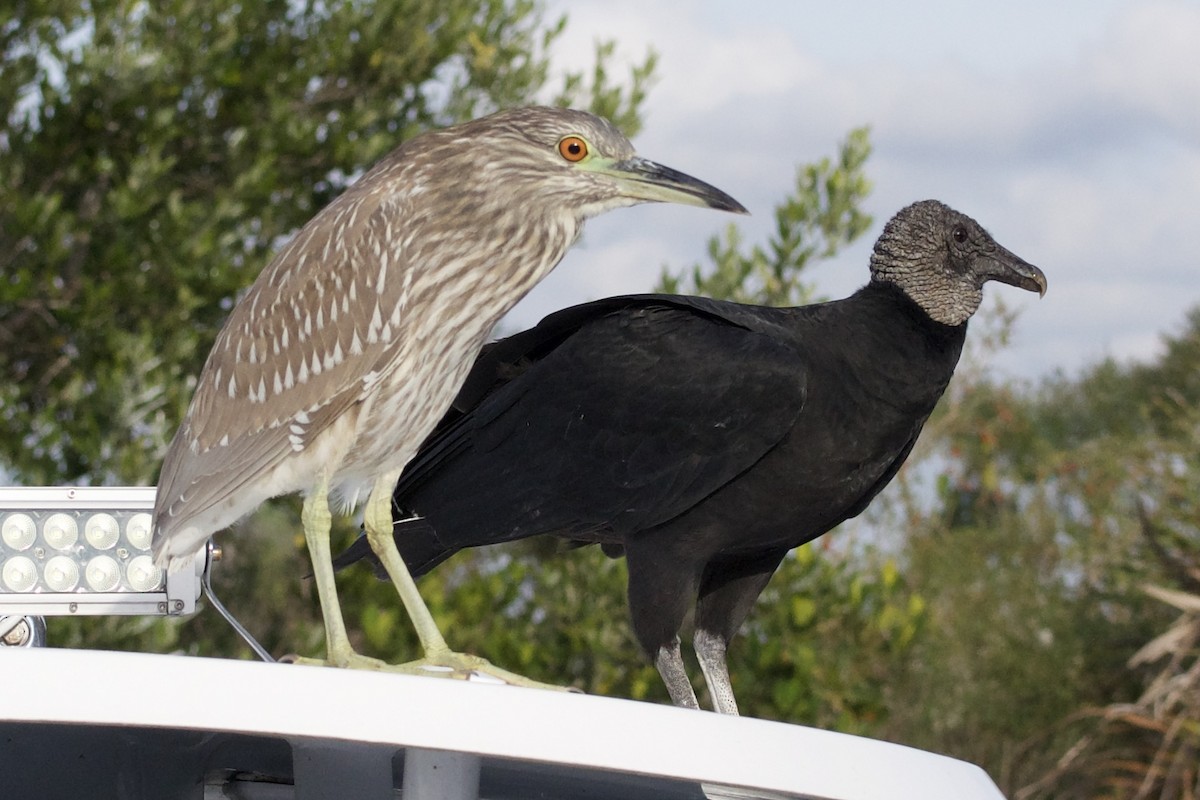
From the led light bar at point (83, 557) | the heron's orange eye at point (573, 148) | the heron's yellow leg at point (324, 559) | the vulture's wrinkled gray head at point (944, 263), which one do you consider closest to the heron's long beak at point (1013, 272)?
the vulture's wrinkled gray head at point (944, 263)

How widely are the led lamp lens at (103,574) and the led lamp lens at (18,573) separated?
0.09 m

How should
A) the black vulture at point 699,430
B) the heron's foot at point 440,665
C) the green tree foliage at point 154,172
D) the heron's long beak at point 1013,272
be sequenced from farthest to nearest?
the green tree foliage at point 154,172 → the heron's long beak at point 1013,272 → the black vulture at point 699,430 → the heron's foot at point 440,665

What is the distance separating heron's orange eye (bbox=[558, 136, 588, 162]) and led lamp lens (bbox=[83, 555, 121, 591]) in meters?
1.06

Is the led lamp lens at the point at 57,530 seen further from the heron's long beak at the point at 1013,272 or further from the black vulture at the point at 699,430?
the heron's long beak at the point at 1013,272

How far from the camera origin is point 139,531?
2398 mm

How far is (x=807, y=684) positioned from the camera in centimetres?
528

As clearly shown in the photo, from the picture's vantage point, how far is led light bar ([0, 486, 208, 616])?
2.30m

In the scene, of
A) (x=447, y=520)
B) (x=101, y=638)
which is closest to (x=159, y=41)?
(x=101, y=638)

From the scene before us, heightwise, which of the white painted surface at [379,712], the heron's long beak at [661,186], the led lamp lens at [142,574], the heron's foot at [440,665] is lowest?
the heron's foot at [440,665]

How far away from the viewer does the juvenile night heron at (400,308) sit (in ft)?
7.47

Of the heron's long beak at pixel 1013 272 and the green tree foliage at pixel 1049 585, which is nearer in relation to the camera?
the heron's long beak at pixel 1013 272

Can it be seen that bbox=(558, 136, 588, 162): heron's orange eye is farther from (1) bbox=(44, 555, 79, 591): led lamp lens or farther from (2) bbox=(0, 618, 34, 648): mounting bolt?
(2) bbox=(0, 618, 34, 648): mounting bolt

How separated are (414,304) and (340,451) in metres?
0.29

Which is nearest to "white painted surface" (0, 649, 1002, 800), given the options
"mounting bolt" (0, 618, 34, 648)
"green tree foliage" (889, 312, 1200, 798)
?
"mounting bolt" (0, 618, 34, 648)
